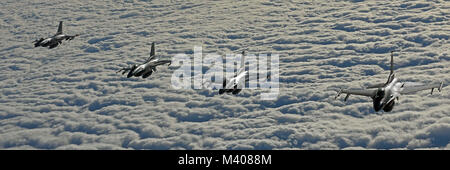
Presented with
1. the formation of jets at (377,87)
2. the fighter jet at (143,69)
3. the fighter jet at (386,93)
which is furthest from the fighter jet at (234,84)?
the fighter jet at (143,69)

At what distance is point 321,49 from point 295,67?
72.9ft

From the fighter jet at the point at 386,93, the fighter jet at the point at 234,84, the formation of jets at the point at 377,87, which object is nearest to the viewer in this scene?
the fighter jet at the point at 386,93

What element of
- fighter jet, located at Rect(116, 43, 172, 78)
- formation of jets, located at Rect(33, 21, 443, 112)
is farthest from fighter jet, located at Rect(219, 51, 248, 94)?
fighter jet, located at Rect(116, 43, 172, 78)

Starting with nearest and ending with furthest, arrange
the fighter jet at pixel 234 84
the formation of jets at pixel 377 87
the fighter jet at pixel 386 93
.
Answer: the fighter jet at pixel 386 93
the formation of jets at pixel 377 87
the fighter jet at pixel 234 84

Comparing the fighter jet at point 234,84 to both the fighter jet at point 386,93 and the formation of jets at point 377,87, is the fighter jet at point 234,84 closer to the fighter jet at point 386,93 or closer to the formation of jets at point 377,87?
the formation of jets at point 377,87

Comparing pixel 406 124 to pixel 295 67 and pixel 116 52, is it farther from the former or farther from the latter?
pixel 116 52

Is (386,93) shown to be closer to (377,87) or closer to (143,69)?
(377,87)

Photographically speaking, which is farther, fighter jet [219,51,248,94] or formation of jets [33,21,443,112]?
fighter jet [219,51,248,94]

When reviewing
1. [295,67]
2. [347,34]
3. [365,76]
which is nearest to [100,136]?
[295,67]

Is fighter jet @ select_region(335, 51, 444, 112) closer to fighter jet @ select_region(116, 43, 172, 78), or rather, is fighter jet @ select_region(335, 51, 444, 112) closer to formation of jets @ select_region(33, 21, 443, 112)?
formation of jets @ select_region(33, 21, 443, 112)

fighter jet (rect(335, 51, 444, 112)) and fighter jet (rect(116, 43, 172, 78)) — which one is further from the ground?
fighter jet (rect(116, 43, 172, 78))

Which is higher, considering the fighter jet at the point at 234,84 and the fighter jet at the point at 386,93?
the fighter jet at the point at 234,84

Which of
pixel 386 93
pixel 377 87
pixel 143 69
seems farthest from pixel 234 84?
pixel 386 93

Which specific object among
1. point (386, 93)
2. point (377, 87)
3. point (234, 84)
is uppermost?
point (234, 84)
